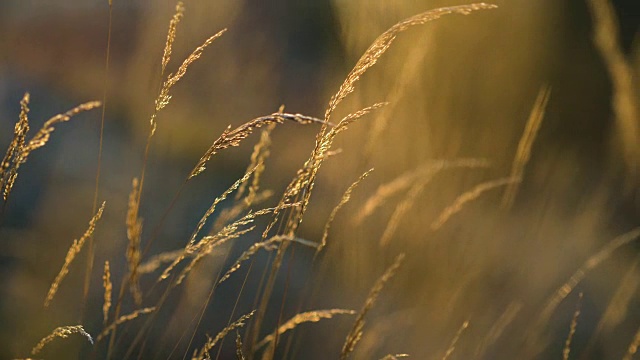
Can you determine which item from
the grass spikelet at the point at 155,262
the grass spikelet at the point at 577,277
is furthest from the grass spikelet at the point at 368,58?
the grass spikelet at the point at 577,277

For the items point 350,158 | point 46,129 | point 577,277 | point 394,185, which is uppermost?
point 46,129

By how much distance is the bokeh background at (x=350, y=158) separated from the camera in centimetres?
241

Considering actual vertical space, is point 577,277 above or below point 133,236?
below

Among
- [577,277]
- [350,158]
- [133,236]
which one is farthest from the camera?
[350,158]

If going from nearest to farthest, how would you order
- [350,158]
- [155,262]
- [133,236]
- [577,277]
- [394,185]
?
[133,236] → [155,262] → [394,185] → [577,277] → [350,158]

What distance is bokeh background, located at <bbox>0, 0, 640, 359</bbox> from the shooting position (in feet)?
7.90

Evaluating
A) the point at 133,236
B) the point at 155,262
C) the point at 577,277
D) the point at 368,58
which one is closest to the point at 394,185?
the point at 368,58

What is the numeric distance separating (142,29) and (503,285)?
6.03ft

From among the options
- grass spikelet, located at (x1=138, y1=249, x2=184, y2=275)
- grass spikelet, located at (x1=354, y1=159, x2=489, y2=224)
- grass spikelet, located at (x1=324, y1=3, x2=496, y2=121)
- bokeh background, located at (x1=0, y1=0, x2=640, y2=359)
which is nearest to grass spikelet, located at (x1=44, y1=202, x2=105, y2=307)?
grass spikelet, located at (x1=138, y1=249, x2=184, y2=275)

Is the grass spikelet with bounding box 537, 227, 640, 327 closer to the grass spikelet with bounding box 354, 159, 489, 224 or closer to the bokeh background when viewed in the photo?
the bokeh background

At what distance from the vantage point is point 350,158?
2.84m

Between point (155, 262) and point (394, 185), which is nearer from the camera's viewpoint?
point (155, 262)

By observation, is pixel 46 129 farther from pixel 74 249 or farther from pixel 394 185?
pixel 394 185

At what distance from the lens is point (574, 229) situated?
122 inches
